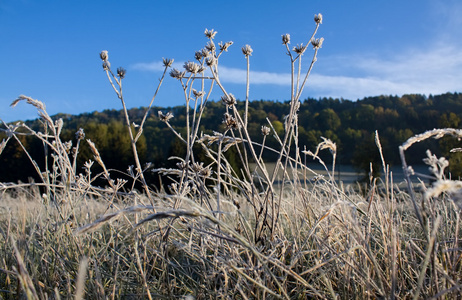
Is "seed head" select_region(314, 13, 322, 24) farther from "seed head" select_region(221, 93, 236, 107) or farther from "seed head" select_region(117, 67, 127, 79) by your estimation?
"seed head" select_region(117, 67, 127, 79)

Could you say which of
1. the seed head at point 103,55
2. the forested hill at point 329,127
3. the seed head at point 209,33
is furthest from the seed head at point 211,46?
the forested hill at point 329,127

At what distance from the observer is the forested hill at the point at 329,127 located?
79.6 feet

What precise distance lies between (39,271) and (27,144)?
100 feet

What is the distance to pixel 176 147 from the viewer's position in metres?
18.8

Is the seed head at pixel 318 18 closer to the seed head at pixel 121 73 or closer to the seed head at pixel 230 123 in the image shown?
the seed head at pixel 230 123

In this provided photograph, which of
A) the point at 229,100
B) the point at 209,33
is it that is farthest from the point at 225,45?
the point at 229,100

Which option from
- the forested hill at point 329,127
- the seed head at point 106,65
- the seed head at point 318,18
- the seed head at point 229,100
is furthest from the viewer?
the forested hill at point 329,127

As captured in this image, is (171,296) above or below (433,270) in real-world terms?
below

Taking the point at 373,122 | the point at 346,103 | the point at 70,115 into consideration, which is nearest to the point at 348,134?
the point at 373,122

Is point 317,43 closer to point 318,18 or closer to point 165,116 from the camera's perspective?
point 318,18

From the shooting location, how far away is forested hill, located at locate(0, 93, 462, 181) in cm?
2427

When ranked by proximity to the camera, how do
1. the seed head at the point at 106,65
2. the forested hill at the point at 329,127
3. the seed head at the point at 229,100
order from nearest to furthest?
the seed head at the point at 229,100 < the seed head at the point at 106,65 < the forested hill at the point at 329,127

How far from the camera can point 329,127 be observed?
52.1 meters

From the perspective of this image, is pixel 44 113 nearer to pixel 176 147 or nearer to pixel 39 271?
pixel 39 271
